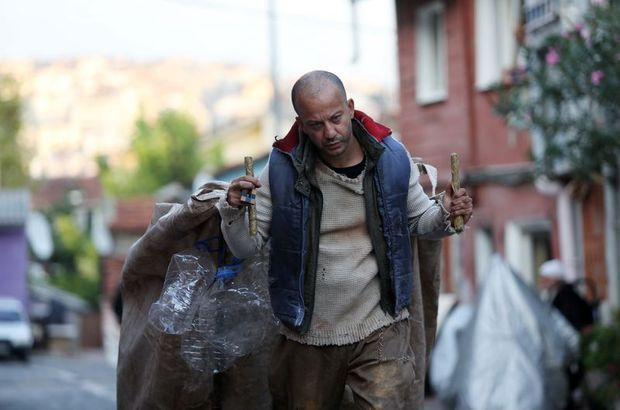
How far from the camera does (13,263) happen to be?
162 feet

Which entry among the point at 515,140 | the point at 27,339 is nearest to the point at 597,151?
the point at 515,140

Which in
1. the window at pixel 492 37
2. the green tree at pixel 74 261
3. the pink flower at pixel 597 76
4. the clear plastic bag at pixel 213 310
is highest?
the window at pixel 492 37

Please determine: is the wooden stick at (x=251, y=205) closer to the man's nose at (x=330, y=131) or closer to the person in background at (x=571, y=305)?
the man's nose at (x=330, y=131)

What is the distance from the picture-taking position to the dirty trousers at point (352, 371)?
6.02 metres

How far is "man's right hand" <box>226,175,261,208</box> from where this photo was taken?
5789 mm

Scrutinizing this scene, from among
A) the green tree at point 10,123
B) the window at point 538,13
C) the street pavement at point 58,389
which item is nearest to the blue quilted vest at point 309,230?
the street pavement at point 58,389

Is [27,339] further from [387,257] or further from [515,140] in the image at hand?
[387,257]

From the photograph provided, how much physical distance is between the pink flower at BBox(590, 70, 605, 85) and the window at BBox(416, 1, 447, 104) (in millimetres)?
10358

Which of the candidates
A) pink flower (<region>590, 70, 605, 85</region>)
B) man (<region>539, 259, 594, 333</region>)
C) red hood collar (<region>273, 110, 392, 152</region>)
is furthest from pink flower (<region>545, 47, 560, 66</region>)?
red hood collar (<region>273, 110, 392, 152</region>)

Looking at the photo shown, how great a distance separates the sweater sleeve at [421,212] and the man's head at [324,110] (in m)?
0.39

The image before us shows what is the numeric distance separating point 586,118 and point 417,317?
8364 millimetres

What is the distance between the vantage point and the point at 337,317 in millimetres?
6074

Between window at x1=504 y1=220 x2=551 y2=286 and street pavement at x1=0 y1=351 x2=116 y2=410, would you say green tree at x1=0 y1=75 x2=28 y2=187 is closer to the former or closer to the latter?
street pavement at x1=0 y1=351 x2=116 y2=410

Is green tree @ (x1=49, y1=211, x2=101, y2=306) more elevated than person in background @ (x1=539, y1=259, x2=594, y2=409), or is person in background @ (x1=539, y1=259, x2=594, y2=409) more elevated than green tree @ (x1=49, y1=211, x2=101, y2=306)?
person in background @ (x1=539, y1=259, x2=594, y2=409)
